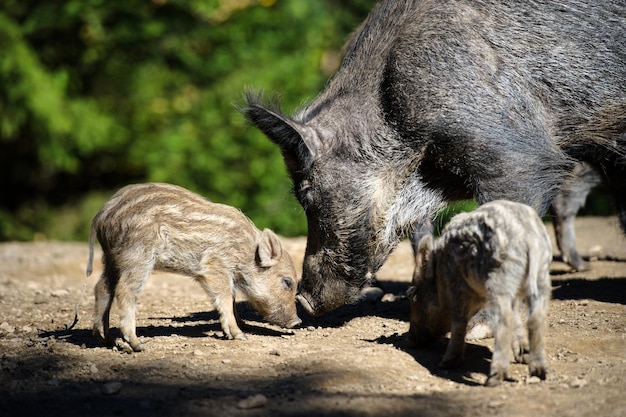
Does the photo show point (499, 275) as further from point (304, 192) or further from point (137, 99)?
point (137, 99)

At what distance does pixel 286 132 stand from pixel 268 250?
76 centimetres

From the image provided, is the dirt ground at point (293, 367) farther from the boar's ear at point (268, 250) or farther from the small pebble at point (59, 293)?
the boar's ear at point (268, 250)

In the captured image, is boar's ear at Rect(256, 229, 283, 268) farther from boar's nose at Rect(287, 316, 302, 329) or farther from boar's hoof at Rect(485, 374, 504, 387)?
boar's hoof at Rect(485, 374, 504, 387)

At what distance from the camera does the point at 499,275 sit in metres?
4.08

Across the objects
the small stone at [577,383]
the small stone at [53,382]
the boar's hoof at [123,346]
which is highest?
the small stone at [577,383]

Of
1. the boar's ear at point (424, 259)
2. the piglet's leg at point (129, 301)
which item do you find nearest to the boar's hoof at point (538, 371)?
the boar's ear at point (424, 259)

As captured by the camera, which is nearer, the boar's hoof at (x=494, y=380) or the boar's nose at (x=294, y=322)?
the boar's hoof at (x=494, y=380)

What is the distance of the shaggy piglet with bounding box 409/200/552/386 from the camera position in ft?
13.3

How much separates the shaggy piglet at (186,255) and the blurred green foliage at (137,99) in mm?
5500

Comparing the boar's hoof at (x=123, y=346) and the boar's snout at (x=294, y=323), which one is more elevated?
the boar's snout at (x=294, y=323)

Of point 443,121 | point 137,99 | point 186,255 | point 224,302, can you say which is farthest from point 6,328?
point 137,99

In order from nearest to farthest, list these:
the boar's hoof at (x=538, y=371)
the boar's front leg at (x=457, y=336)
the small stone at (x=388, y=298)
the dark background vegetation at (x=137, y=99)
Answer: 1. the boar's hoof at (x=538, y=371)
2. the boar's front leg at (x=457, y=336)
3. the small stone at (x=388, y=298)
4. the dark background vegetation at (x=137, y=99)

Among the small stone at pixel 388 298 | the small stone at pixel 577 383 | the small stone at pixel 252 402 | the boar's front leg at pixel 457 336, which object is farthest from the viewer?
the small stone at pixel 388 298

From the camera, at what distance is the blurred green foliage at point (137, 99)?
450 inches
